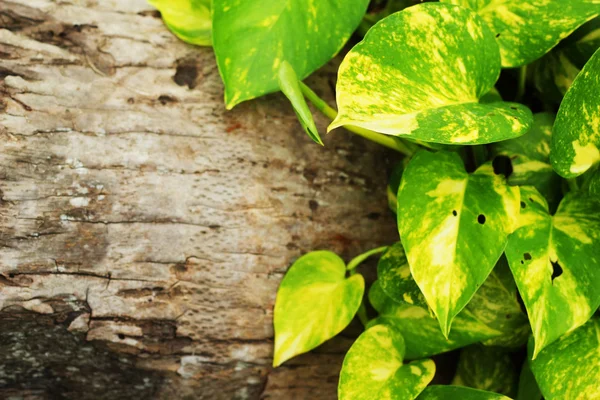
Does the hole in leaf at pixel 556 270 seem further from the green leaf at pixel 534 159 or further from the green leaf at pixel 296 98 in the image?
the green leaf at pixel 296 98

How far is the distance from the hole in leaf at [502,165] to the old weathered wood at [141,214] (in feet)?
0.84

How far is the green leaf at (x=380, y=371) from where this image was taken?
2.78 feet

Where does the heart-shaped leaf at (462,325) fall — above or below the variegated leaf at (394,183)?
below

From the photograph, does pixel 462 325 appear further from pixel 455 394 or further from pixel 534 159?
pixel 534 159

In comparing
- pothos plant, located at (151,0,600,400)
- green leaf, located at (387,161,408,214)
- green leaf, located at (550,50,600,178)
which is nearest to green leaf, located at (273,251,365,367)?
pothos plant, located at (151,0,600,400)

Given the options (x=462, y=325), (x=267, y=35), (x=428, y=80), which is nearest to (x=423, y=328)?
(x=462, y=325)

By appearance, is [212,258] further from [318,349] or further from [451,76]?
[451,76]

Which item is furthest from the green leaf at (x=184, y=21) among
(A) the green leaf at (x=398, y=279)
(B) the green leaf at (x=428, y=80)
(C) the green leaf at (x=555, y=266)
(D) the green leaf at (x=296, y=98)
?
(C) the green leaf at (x=555, y=266)

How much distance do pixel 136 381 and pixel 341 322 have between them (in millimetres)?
343

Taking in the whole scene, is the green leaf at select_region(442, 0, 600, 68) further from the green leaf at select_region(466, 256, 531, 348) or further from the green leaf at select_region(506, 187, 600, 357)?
the green leaf at select_region(466, 256, 531, 348)

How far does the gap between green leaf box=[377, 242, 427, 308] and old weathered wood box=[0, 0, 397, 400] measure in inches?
4.6

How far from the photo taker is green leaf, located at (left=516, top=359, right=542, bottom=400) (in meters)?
0.94

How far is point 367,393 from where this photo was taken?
2.79ft

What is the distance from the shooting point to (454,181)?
0.80 m
